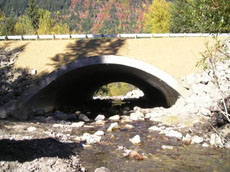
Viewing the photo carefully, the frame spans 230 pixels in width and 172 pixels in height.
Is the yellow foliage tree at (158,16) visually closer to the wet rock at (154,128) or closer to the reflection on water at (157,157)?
the wet rock at (154,128)

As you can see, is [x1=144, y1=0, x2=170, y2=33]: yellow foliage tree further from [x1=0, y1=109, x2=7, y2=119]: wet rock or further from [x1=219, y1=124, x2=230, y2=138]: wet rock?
[x1=219, y1=124, x2=230, y2=138]: wet rock

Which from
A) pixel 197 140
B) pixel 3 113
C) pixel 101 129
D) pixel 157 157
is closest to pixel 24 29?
pixel 3 113

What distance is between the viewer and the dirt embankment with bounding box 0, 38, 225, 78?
22094 millimetres

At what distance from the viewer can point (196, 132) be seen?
15773 millimetres

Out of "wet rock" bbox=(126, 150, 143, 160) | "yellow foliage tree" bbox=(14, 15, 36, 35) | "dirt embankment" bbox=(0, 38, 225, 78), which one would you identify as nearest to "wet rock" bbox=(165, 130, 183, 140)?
"wet rock" bbox=(126, 150, 143, 160)

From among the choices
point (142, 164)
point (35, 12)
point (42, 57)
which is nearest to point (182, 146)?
point (142, 164)

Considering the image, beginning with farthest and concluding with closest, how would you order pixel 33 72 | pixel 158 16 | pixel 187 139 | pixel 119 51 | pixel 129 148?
pixel 158 16, pixel 119 51, pixel 33 72, pixel 187 139, pixel 129 148

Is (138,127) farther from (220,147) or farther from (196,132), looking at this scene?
(220,147)

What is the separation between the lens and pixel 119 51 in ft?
77.0

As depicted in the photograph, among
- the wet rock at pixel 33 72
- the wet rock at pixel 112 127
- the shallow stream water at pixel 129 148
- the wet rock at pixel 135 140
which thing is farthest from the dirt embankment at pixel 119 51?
the wet rock at pixel 135 140

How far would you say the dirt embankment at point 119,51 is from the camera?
22094mm

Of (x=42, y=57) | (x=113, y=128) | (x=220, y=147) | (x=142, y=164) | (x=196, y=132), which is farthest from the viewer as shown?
(x=42, y=57)

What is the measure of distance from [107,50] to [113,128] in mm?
7921

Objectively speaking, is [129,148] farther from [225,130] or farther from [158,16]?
[158,16]
